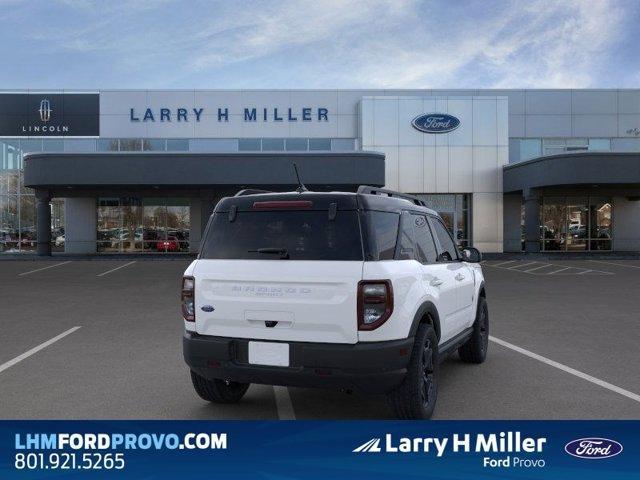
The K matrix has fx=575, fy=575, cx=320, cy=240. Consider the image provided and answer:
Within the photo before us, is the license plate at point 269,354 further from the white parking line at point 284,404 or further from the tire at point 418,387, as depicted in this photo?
the tire at point 418,387

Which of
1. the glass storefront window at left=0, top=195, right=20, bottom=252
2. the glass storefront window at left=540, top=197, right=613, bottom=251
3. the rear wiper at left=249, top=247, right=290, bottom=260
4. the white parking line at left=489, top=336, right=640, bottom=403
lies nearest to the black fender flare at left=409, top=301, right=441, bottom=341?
the rear wiper at left=249, top=247, right=290, bottom=260

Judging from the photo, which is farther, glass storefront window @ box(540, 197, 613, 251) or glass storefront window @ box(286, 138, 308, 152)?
glass storefront window @ box(540, 197, 613, 251)

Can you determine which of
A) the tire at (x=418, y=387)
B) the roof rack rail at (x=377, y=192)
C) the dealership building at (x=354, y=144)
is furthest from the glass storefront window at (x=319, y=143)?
the tire at (x=418, y=387)

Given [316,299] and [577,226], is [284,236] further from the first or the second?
[577,226]

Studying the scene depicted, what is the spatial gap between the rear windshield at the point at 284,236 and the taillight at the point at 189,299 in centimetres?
23

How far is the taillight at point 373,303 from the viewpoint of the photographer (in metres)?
4.00

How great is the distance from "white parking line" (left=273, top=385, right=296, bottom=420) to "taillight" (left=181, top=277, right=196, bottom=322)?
111 centimetres

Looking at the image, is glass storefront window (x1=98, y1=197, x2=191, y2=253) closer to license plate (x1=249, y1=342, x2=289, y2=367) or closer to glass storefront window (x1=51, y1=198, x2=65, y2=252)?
glass storefront window (x1=51, y1=198, x2=65, y2=252)

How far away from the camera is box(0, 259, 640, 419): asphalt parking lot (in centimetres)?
489

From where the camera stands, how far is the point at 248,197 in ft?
15.0

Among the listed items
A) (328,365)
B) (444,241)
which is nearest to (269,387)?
(328,365)

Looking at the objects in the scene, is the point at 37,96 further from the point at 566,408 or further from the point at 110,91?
the point at 566,408

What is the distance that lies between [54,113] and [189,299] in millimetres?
29281

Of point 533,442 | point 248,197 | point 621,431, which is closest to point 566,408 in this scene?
point 621,431
